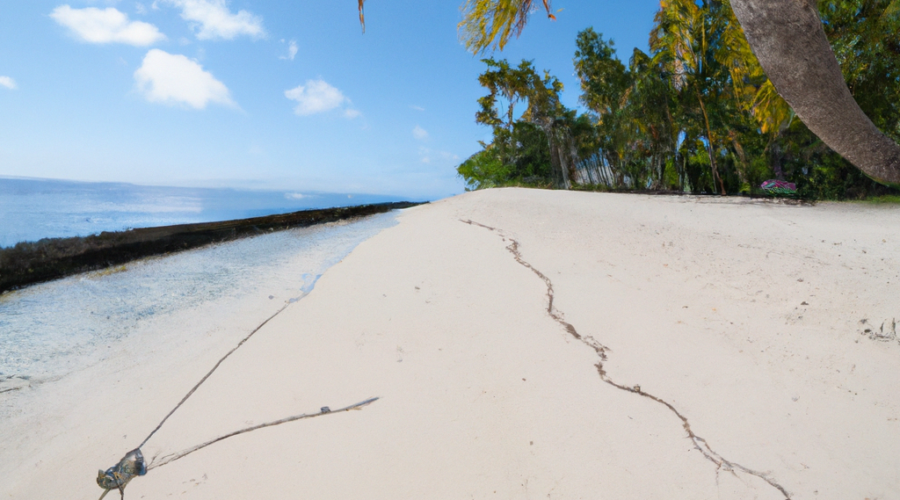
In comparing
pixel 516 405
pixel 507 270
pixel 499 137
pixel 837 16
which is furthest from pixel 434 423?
pixel 499 137

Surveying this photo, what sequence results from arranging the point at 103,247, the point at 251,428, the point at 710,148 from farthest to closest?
the point at 710,148 < the point at 103,247 < the point at 251,428

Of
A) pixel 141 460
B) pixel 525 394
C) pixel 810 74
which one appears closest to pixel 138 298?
pixel 141 460

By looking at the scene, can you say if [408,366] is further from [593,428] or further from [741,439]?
[741,439]

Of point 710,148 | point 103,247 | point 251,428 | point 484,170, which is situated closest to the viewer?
point 251,428

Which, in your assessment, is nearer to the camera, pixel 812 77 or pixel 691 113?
pixel 812 77

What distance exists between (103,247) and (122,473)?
8.04 ft

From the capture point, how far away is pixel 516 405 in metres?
1.56

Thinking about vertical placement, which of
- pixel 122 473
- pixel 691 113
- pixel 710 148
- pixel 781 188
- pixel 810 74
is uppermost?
pixel 691 113

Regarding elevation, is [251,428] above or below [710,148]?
below

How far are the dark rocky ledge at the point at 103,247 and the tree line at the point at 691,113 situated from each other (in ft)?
19.7

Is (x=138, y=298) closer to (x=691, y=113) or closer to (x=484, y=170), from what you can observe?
(x=691, y=113)

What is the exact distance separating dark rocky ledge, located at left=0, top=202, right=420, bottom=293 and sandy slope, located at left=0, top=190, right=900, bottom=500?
1.39 meters

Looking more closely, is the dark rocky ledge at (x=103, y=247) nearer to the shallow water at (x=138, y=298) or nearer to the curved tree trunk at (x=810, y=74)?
the shallow water at (x=138, y=298)

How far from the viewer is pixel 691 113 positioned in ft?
34.8
